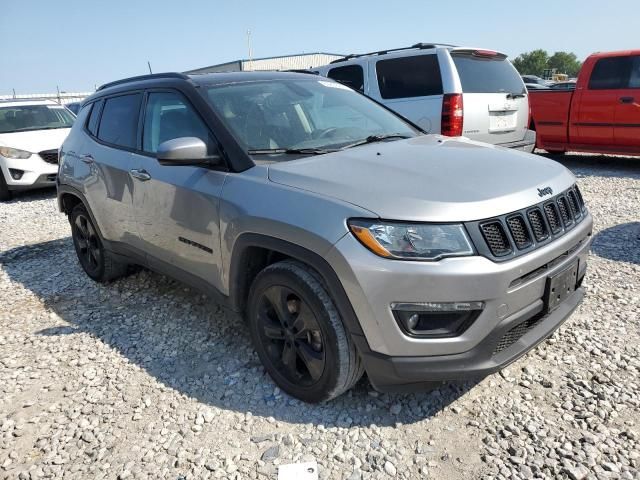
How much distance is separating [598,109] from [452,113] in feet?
12.1

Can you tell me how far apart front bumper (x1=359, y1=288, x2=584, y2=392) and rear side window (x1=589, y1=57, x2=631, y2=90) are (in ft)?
24.1

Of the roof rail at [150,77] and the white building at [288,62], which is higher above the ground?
the white building at [288,62]

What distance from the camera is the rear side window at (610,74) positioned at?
784 cm

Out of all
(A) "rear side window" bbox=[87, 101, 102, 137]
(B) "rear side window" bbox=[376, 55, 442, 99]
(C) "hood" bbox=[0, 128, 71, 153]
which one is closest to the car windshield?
(A) "rear side window" bbox=[87, 101, 102, 137]

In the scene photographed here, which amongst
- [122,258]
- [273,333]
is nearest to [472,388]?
[273,333]

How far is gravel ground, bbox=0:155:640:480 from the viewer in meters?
2.22

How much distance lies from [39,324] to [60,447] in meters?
1.70

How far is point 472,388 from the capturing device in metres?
2.67

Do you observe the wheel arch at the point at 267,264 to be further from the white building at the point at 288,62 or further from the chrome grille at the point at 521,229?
the white building at the point at 288,62

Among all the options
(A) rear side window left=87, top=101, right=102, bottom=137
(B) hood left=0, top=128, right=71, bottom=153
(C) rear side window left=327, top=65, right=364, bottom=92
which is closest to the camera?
(A) rear side window left=87, top=101, right=102, bottom=137

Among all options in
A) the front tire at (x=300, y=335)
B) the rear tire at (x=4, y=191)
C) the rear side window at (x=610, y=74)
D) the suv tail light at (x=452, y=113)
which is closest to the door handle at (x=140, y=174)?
the front tire at (x=300, y=335)

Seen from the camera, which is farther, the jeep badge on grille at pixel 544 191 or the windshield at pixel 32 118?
the windshield at pixel 32 118

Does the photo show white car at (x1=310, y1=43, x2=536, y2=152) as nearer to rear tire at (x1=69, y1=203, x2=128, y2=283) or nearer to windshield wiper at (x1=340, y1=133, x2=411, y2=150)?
windshield wiper at (x1=340, y1=133, x2=411, y2=150)

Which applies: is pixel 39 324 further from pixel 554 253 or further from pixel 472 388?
pixel 554 253
